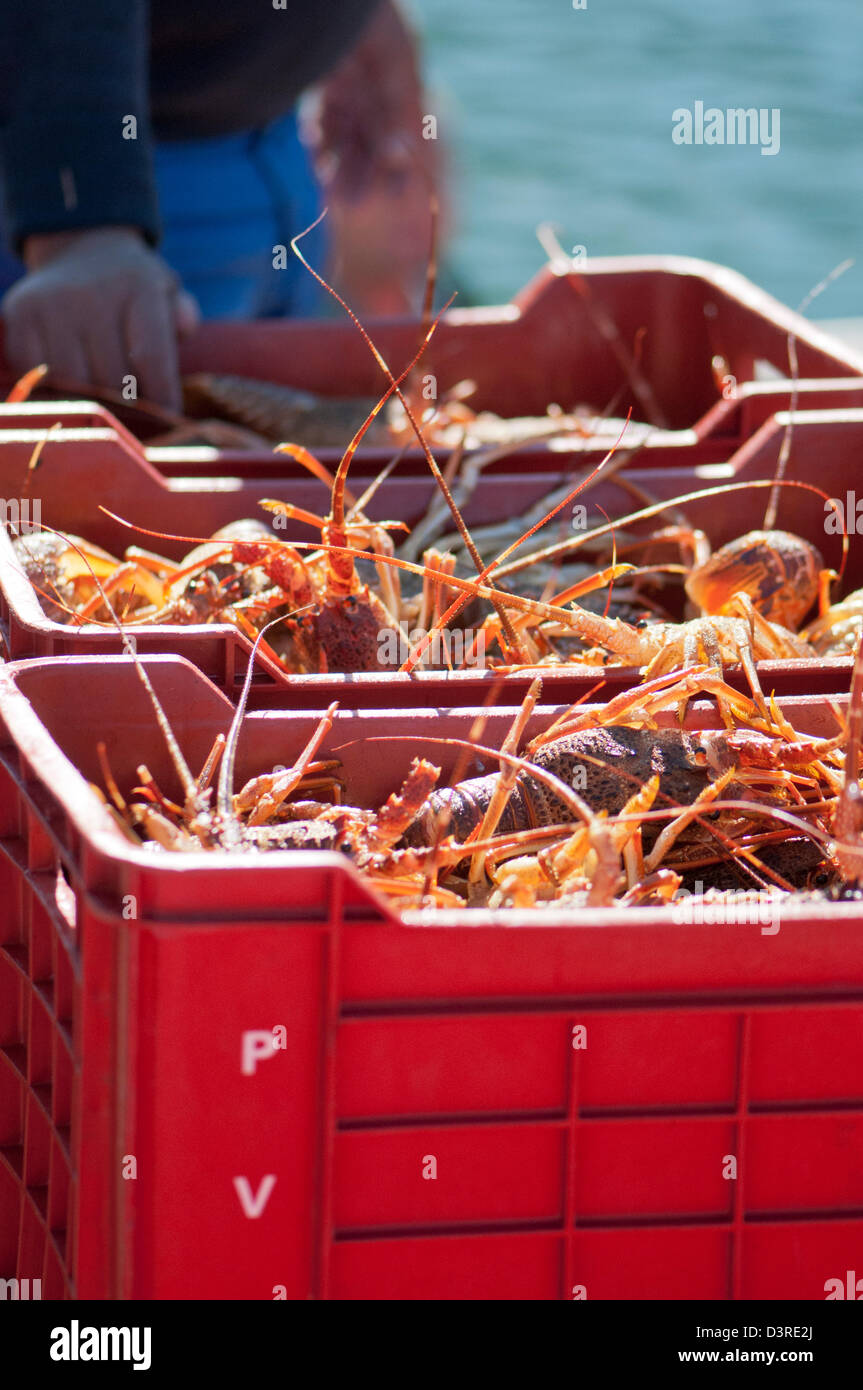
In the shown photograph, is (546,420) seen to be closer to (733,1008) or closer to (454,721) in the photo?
(454,721)

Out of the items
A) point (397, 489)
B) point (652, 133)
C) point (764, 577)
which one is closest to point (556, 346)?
point (397, 489)

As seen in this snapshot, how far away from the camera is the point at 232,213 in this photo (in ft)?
7.76

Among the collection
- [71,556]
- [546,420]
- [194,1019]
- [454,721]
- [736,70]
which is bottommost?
[194,1019]

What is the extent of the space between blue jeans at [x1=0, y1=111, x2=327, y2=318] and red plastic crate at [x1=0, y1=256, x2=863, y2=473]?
0.48m

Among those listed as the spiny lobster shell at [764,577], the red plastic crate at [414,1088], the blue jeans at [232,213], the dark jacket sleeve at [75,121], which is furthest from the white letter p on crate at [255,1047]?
the blue jeans at [232,213]

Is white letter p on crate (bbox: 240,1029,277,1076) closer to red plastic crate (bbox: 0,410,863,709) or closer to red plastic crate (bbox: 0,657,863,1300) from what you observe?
red plastic crate (bbox: 0,657,863,1300)

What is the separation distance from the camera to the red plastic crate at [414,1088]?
2.12 feet

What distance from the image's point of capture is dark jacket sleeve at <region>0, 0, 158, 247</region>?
170 cm

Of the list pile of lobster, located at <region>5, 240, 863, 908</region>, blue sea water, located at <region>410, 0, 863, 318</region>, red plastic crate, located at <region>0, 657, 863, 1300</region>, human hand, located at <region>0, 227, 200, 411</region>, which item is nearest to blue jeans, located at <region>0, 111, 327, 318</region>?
human hand, located at <region>0, 227, 200, 411</region>

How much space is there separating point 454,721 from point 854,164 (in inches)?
240

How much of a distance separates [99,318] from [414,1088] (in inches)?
48.6

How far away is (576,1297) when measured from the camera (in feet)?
2.34

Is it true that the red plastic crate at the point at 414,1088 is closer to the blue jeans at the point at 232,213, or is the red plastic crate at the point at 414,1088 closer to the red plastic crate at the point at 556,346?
the red plastic crate at the point at 556,346

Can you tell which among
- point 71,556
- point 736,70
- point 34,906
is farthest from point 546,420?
point 736,70
